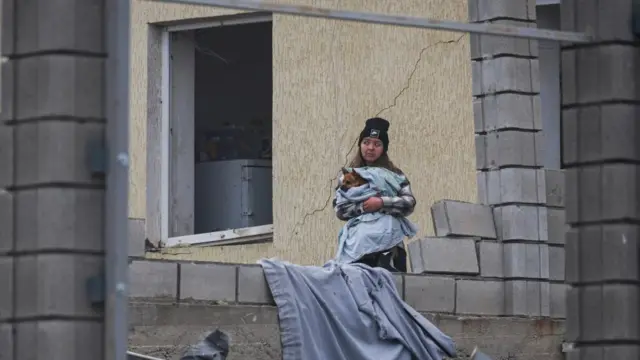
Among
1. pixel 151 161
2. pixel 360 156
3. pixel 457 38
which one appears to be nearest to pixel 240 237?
pixel 151 161

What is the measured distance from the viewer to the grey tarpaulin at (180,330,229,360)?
11892mm

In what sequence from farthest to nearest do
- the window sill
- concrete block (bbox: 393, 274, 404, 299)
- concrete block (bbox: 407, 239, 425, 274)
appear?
the window sill, concrete block (bbox: 407, 239, 425, 274), concrete block (bbox: 393, 274, 404, 299)

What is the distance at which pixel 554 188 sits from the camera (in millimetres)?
15523

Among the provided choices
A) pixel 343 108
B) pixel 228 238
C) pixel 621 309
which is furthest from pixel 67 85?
pixel 228 238

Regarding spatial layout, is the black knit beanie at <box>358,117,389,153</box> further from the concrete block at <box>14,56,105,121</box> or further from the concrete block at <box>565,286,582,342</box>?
the concrete block at <box>14,56,105,121</box>

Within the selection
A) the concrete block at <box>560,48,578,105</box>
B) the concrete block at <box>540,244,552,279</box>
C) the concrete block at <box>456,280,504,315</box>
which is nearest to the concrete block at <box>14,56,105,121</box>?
the concrete block at <box>560,48,578,105</box>

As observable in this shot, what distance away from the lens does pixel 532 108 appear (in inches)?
606

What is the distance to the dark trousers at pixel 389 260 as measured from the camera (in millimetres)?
13695

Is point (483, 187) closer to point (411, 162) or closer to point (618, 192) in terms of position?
point (411, 162)

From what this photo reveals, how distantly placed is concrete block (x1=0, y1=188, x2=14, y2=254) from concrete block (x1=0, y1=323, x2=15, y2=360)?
334 millimetres

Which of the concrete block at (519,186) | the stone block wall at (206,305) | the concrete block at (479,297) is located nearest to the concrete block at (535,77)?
the concrete block at (519,186)

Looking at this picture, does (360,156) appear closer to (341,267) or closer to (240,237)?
(341,267)

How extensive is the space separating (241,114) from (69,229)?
11851mm

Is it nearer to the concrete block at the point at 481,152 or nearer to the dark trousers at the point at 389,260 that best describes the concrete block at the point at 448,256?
the dark trousers at the point at 389,260
